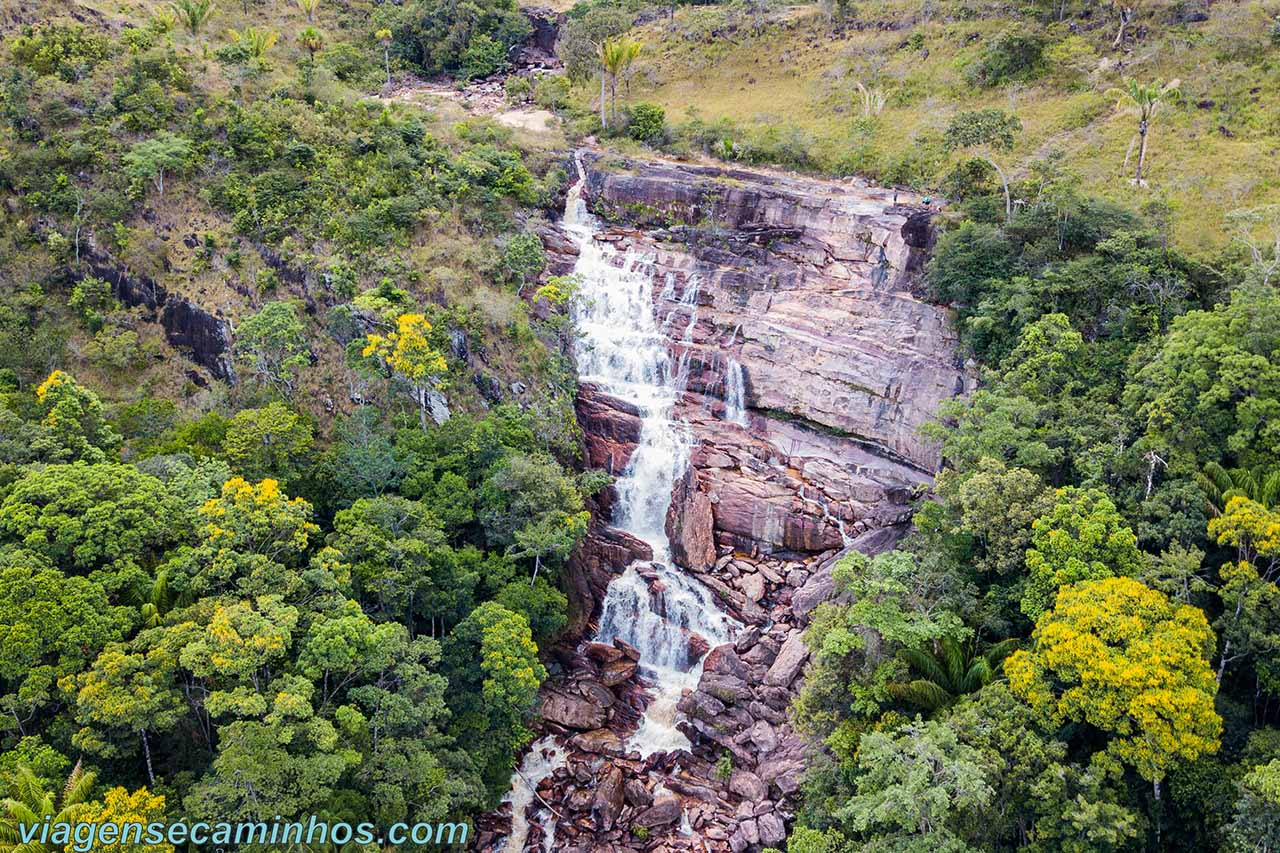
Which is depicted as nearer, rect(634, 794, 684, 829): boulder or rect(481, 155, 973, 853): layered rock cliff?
rect(634, 794, 684, 829): boulder

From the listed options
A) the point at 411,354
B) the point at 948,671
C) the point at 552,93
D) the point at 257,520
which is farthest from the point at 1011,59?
the point at 257,520

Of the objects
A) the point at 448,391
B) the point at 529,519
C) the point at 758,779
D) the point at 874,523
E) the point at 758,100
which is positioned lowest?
the point at 758,779

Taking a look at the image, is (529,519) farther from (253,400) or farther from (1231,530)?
(1231,530)

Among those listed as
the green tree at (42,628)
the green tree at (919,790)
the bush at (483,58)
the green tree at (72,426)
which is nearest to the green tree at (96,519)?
the green tree at (42,628)

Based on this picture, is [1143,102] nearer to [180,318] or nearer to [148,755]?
[180,318]

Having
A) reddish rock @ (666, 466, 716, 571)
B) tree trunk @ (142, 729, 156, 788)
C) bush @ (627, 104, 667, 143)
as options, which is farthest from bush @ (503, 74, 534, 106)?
tree trunk @ (142, 729, 156, 788)

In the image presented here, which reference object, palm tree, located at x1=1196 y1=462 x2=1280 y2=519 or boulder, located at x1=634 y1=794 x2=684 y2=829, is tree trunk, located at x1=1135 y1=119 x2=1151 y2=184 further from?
boulder, located at x1=634 y1=794 x2=684 y2=829

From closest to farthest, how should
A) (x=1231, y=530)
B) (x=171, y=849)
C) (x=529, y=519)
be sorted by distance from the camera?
(x=171, y=849)
(x=1231, y=530)
(x=529, y=519)

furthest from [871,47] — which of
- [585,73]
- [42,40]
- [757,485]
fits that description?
[42,40]
